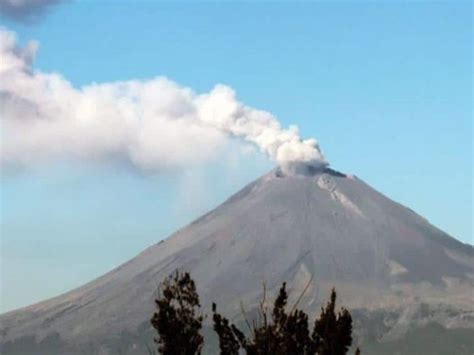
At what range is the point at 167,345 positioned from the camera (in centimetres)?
3666

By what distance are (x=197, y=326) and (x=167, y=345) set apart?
118 cm

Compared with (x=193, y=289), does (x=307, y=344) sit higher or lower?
lower

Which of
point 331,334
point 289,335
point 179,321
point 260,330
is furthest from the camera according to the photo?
point 179,321

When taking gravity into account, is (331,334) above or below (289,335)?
below

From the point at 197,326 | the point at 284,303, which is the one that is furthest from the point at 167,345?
the point at 284,303

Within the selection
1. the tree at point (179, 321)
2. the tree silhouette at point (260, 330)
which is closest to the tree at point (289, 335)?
the tree silhouette at point (260, 330)

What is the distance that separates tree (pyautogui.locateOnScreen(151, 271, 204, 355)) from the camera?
120 feet

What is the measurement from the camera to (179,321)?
36844 millimetres

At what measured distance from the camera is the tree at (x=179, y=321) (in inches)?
1442

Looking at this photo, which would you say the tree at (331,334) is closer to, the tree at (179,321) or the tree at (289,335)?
the tree at (289,335)

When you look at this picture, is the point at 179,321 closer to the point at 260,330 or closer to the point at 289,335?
the point at 260,330

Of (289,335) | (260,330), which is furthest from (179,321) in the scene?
(289,335)

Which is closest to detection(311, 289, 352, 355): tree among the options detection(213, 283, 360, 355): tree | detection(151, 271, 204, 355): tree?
detection(213, 283, 360, 355): tree

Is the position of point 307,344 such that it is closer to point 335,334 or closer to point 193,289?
point 335,334
